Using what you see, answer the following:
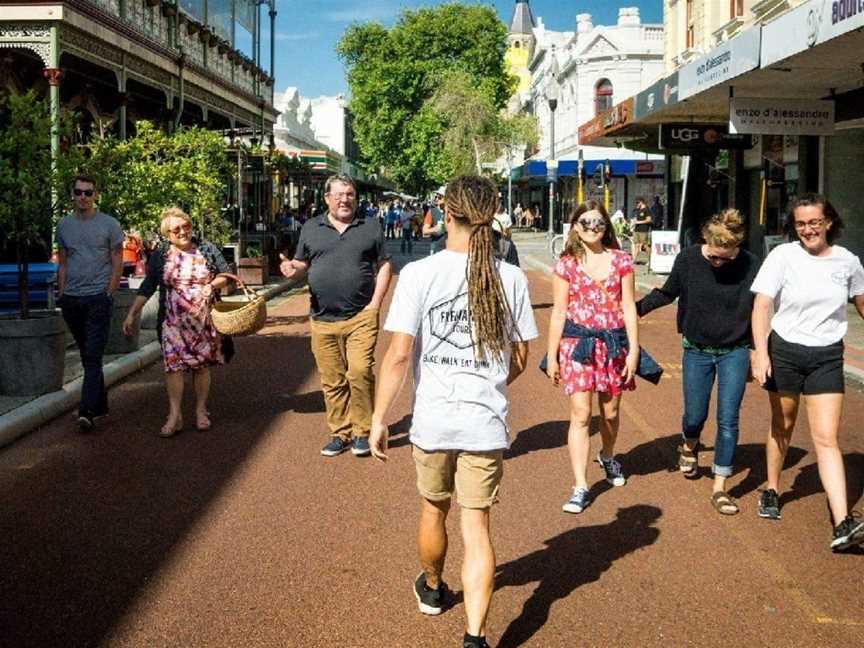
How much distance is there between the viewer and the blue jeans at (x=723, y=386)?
6062 millimetres

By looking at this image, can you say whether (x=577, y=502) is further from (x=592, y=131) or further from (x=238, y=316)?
(x=592, y=131)

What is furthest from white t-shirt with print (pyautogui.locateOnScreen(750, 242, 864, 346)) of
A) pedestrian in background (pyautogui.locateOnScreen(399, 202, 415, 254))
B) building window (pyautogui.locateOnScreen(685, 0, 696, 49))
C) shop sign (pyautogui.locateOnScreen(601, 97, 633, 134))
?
pedestrian in background (pyautogui.locateOnScreen(399, 202, 415, 254))

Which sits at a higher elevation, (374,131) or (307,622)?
(374,131)

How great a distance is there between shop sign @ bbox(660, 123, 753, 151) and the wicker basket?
53.3ft

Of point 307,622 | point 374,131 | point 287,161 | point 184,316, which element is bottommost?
point 307,622

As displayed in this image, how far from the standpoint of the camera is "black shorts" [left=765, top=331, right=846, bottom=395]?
17.7ft

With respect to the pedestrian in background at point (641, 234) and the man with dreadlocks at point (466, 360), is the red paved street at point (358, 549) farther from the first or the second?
the pedestrian in background at point (641, 234)

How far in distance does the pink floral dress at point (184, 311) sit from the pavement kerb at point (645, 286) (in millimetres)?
5803

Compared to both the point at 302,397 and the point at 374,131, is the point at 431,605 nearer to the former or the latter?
the point at 302,397

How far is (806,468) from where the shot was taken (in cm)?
708

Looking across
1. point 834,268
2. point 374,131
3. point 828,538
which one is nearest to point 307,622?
point 828,538

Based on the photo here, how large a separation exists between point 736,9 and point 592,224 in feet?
72.6

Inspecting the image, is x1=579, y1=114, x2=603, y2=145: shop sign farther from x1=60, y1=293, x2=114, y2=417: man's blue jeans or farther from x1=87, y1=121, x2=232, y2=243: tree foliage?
x1=60, y1=293, x2=114, y2=417: man's blue jeans

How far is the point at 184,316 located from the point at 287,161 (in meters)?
20.0
